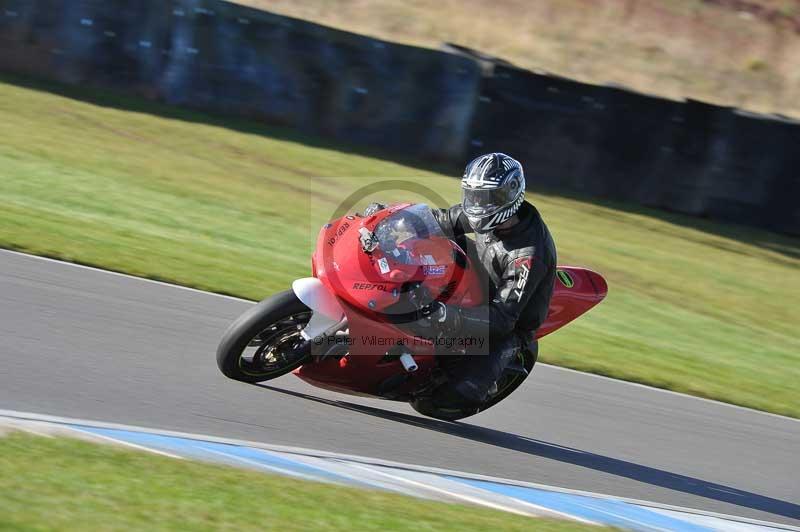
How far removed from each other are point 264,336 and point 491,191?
1.53m

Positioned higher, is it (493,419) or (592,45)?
(592,45)

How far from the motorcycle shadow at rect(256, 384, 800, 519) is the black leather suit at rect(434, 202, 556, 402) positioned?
1.40 ft

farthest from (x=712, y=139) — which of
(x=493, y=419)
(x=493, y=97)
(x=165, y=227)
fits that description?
(x=493, y=419)

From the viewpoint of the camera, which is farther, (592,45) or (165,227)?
(592,45)

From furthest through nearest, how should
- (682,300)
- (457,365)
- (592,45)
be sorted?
(592,45) → (682,300) → (457,365)

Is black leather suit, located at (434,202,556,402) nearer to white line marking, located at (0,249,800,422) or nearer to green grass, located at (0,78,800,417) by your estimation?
green grass, located at (0,78,800,417)

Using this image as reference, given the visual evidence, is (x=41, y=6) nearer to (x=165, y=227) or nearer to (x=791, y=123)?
(x=165, y=227)

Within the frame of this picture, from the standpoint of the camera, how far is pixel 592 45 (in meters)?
27.8

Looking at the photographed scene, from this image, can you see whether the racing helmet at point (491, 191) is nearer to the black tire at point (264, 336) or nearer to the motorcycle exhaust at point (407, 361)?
the motorcycle exhaust at point (407, 361)

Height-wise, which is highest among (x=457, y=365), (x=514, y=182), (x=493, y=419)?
(x=514, y=182)

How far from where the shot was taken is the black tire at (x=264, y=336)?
591cm

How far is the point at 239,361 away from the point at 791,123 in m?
13.5

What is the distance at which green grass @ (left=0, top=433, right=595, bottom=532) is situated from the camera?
3908 mm

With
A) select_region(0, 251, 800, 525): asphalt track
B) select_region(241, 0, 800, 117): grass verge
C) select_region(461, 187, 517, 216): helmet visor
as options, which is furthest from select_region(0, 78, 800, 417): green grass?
select_region(241, 0, 800, 117): grass verge
